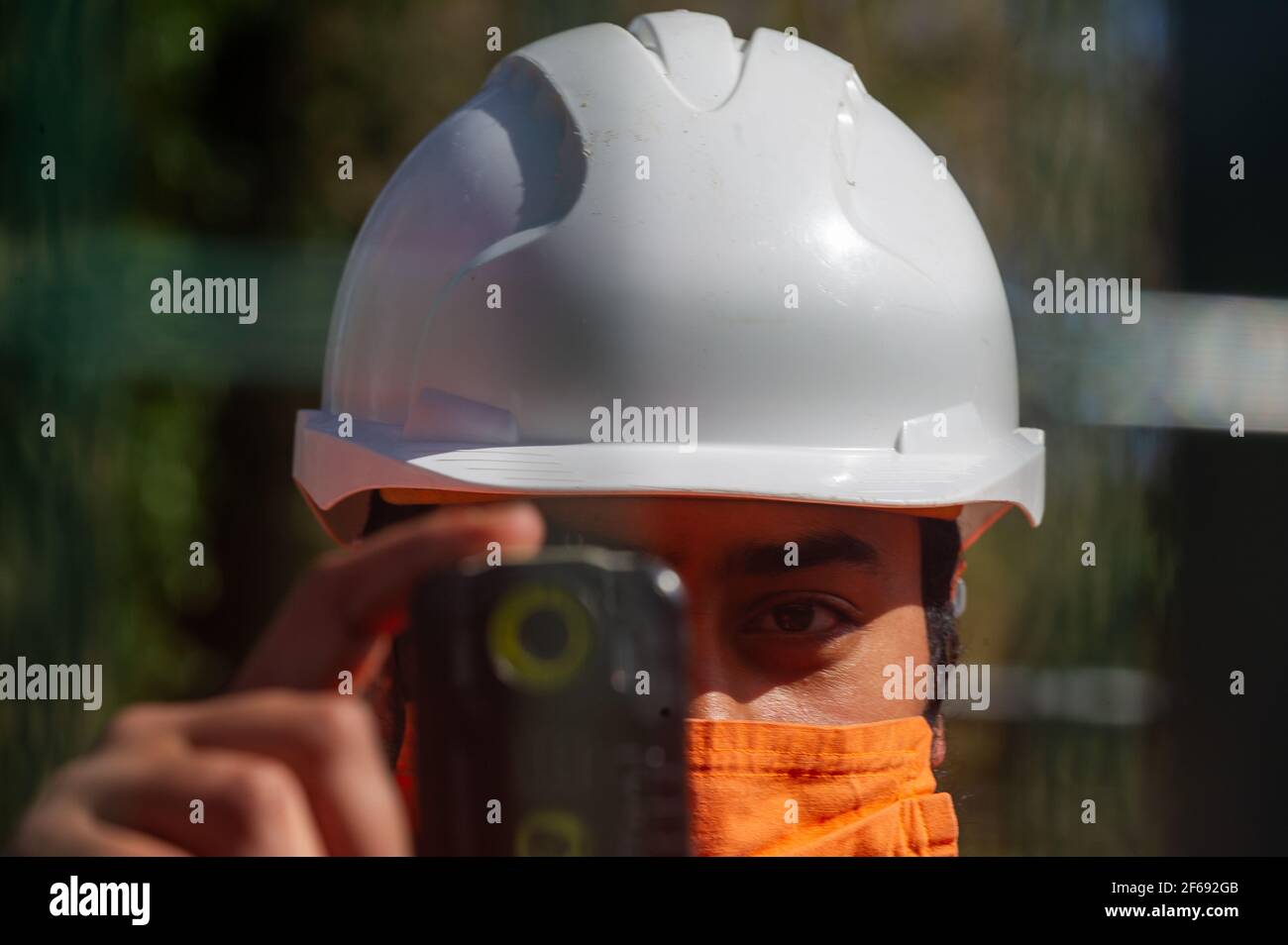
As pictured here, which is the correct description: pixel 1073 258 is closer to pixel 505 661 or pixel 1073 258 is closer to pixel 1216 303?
pixel 1216 303

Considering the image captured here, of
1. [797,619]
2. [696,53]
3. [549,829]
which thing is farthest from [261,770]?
[696,53]

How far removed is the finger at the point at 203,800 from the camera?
107 centimetres

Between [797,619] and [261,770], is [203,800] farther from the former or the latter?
[797,619]

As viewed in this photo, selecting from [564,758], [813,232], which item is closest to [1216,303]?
[813,232]

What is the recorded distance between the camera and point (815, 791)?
1.64 m

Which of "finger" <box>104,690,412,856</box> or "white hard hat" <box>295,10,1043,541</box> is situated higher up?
"white hard hat" <box>295,10,1043,541</box>

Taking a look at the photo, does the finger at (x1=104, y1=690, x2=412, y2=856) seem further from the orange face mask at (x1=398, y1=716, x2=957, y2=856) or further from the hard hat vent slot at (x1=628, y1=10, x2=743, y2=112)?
the hard hat vent slot at (x1=628, y1=10, x2=743, y2=112)

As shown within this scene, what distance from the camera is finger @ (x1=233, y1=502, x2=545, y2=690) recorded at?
3.65ft

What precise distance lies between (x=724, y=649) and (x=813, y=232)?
1.73ft

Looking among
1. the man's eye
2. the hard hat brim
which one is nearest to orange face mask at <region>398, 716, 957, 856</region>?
the man's eye

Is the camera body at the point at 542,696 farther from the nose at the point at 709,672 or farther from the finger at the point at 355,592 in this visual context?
the nose at the point at 709,672

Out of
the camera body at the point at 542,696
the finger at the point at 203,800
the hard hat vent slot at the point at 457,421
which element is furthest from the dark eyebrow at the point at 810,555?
the finger at the point at 203,800

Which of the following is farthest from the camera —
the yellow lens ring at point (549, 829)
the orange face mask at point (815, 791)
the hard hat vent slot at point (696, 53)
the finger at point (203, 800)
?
the hard hat vent slot at point (696, 53)

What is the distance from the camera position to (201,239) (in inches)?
183
